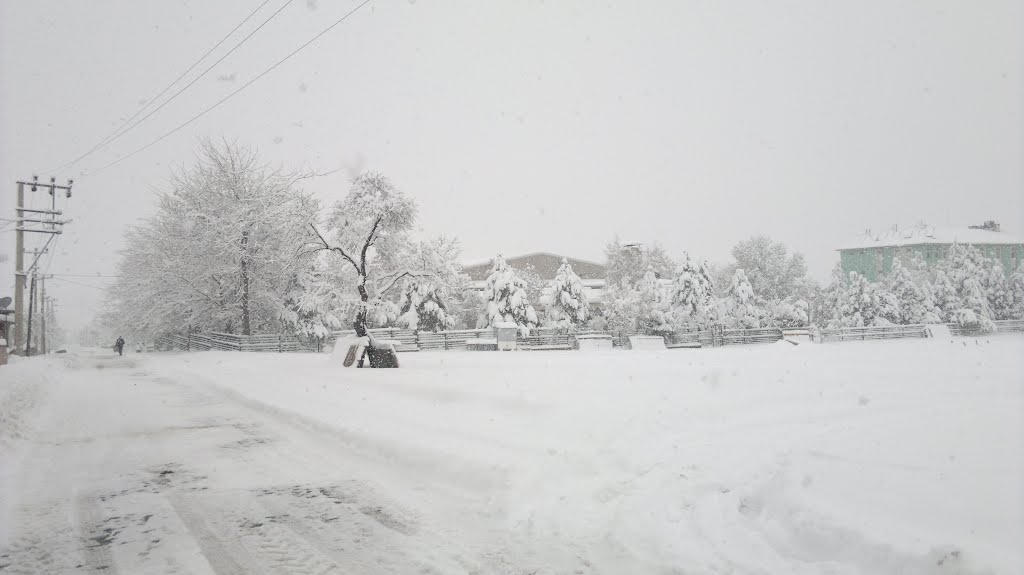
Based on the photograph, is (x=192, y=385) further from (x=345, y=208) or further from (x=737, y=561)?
(x=737, y=561)

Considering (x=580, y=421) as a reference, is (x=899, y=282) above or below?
above

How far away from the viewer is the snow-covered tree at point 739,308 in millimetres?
39719

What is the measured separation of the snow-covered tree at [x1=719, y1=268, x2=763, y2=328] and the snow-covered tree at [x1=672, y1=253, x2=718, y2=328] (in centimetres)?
184

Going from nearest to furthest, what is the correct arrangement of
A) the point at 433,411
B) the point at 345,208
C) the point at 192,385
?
the point at 433,411 < the point at 192,385 < the point at 345,208

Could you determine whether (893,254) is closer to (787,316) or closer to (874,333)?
(787,316)

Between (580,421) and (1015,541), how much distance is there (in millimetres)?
4672

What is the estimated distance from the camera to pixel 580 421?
707 cm

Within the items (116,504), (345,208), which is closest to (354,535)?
(116,504)

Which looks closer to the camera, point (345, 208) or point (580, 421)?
point (580, 421)

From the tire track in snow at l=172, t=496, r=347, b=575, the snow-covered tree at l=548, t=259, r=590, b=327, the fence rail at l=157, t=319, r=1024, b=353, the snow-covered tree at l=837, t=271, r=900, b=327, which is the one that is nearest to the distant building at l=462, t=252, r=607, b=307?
the snow-covered tree at l=548, t=259, r=590, b=327

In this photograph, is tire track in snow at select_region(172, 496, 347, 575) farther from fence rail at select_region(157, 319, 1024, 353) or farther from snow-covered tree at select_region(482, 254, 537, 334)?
snow-covered tree at select_region(482, 254, 537, 334)

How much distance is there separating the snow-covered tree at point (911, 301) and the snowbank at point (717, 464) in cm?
3835

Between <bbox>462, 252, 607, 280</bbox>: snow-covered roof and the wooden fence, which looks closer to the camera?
the wooden fence

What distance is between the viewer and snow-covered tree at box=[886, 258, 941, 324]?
41719mm
